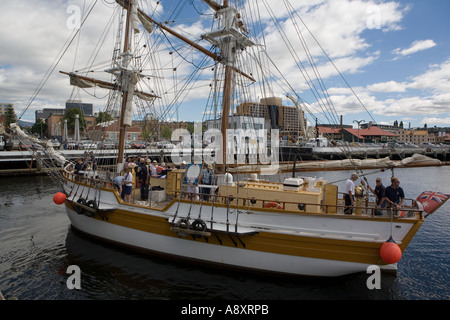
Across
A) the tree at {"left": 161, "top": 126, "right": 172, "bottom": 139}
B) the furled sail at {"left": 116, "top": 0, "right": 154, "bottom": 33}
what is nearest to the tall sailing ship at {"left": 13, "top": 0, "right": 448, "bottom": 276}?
the furled sail at {"left": 116, "top": 0, "right": 154, "bottom": 33}

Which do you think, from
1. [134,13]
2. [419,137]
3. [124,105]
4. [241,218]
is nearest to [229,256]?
[241,218]

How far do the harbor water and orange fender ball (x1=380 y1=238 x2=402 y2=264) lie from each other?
1.84 m

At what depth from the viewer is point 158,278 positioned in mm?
8711

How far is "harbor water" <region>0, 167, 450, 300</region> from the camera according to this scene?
7.96 m

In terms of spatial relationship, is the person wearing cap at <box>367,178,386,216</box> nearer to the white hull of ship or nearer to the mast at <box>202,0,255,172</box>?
the white hull of ship

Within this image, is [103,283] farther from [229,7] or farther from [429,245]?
[429,245]

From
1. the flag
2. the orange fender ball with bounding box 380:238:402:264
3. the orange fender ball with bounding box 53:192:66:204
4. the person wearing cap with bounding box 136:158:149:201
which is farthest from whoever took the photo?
the orange fender ball with bounding box 53:192:66:204

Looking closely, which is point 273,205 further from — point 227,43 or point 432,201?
point 227,43

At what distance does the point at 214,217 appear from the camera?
8.66 m

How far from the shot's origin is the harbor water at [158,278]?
7.96 meters

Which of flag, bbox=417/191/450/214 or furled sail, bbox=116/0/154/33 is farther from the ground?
furled sail, bbox=116/0/154/33

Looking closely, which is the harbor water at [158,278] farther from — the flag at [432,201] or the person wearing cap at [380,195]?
the flag at [432,201]

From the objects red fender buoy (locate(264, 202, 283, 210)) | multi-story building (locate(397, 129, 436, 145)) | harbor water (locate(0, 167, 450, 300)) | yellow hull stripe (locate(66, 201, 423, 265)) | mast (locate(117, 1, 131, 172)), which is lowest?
harbor water (locate(0, 167, 450, 300))
